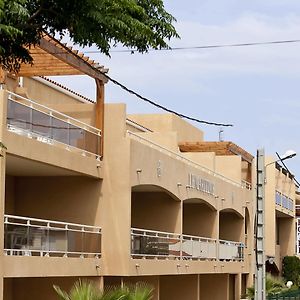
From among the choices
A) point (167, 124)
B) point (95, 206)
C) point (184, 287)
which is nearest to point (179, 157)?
point (184, 287)

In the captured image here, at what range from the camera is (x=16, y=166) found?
24.1m

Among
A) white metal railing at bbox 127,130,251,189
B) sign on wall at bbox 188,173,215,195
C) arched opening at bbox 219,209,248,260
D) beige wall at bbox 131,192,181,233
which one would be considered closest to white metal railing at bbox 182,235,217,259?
beige wall at bbox 131,192,181,233

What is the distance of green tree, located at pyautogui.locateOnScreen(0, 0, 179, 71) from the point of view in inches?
525

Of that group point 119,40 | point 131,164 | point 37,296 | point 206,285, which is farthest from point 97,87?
point 206,285

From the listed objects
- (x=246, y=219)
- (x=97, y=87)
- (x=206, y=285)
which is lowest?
(x=206, y=285)

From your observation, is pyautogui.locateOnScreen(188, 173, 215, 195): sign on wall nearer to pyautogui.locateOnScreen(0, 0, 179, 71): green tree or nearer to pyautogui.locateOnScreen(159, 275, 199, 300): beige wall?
pyautogui.locateOnScreen(159, 275, 199, 300): beige wall

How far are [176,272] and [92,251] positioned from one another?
6991 millimetres

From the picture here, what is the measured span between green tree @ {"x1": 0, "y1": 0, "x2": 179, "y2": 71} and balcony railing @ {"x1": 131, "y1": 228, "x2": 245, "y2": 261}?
14.2 metres

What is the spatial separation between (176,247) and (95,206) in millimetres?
6403

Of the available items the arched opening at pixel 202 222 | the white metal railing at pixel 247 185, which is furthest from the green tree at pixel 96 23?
the white metal railing at pixel 247 185

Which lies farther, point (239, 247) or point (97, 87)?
point (239, 247)

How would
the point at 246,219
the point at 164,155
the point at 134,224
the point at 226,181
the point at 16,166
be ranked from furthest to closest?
the point at 246,219, the point at 226,181, the point at 134,224, the point at 164,155, the point at 16,166

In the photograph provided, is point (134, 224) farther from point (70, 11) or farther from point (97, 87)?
point (70, 11)

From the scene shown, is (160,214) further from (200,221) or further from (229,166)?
(229,166)
